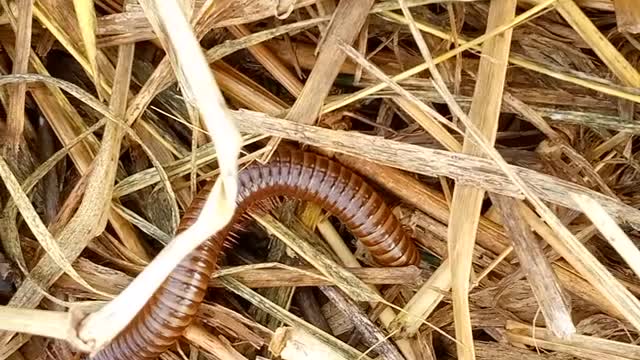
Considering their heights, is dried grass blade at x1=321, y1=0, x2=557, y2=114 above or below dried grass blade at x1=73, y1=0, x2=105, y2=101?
above

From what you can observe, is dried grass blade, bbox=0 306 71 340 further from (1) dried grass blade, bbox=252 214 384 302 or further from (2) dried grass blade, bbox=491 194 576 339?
(2) dried grass blade, bbox=491 194 576 339

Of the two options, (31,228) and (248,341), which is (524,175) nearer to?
(248,341)

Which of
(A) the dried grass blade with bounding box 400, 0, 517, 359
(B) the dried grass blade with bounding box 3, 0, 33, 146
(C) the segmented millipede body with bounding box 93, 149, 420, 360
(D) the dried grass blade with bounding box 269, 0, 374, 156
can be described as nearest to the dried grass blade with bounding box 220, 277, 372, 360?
(C) the segmented millipede body with bounding box 93, 149, 420, 360

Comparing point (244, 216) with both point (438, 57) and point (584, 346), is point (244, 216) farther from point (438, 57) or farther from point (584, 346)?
point (584, 346)

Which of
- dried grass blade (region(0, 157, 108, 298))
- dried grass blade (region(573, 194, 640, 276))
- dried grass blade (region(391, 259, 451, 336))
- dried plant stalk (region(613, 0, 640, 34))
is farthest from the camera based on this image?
dried grass blade (region(391, 259, 451, 336))

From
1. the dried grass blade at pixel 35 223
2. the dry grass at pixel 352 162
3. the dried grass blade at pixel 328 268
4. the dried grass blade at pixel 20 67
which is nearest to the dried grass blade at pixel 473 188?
the dry grass at pixel 352 162

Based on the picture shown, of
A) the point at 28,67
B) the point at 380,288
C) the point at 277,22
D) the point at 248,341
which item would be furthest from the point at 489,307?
the point at 28,67
